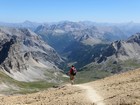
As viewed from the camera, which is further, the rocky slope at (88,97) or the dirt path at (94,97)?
the dirt path at (94,97)

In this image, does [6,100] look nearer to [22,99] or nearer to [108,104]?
[22,99]

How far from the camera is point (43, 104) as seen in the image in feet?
151

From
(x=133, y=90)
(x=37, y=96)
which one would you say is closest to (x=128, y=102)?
(x=133, y=90)

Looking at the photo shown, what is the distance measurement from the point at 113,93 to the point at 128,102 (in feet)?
26.1

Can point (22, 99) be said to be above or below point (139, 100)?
below

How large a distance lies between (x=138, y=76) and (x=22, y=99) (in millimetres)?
20663

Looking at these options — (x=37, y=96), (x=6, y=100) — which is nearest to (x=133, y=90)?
(x=37, y=96)

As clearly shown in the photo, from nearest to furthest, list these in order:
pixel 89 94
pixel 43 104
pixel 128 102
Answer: pixel 128 102, pixel 43 104, pixel 89 94

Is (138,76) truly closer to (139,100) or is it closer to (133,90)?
(133,90)

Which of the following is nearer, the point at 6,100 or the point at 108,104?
the point at 108,104

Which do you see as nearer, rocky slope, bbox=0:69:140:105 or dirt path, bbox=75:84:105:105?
rocky slope, bbox=0:69:140:105

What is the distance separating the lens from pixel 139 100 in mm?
39406

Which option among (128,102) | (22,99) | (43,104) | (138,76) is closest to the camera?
(128,102)

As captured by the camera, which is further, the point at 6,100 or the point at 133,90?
the point at 6,100
